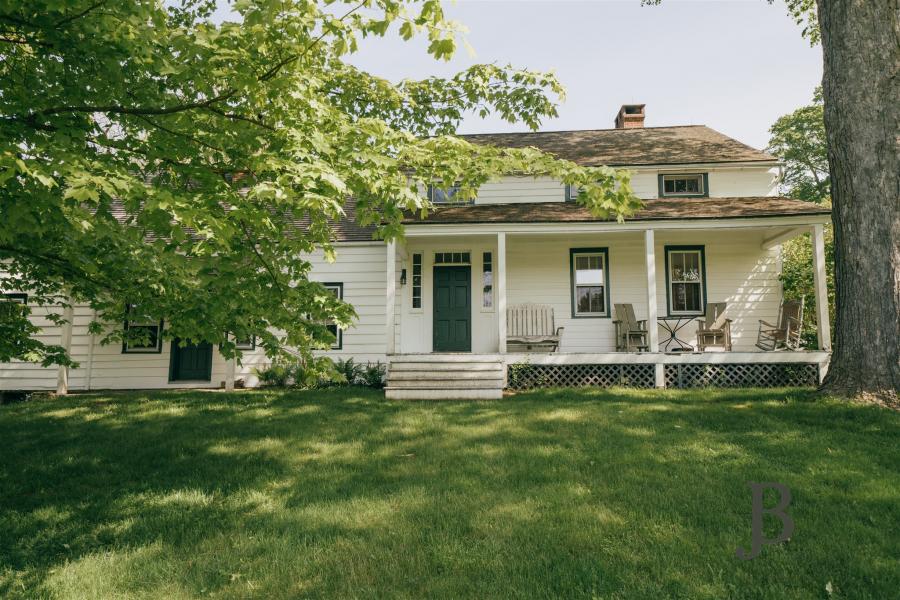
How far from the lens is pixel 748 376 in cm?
1086

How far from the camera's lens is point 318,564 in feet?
11.0

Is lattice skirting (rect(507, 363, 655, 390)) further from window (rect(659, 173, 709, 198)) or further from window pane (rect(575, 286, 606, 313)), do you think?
window (rect(659, 173, 709, 198))

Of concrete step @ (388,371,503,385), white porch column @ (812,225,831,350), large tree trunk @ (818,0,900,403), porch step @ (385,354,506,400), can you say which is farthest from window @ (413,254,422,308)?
white porch column @ (812,225,831,350)

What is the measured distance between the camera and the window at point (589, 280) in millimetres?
12867

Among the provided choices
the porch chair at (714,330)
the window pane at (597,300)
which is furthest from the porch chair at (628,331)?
the porch chair at (714,330)

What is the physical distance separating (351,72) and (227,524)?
211 inches

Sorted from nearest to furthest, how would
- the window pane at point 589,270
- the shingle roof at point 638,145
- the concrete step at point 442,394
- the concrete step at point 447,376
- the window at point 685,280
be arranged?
the concrete step at point 442,394 → the concrete step at point 447,376 → the window at point 685,280 → the window pane at point 589,270 → the shingle roof at point 638,145

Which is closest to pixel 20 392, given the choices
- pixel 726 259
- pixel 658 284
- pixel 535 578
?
pixel 535 578

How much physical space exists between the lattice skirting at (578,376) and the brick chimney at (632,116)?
937 cm

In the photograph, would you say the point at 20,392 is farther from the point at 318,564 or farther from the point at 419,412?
the point at 318,564

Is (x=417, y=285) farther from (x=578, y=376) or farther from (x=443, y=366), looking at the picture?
(x=578, y=376)

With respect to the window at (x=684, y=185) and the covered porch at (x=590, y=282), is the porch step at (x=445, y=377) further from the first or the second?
the window at (x=684, y=185)

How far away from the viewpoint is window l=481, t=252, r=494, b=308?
508 inches

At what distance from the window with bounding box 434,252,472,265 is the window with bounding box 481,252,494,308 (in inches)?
15.5
